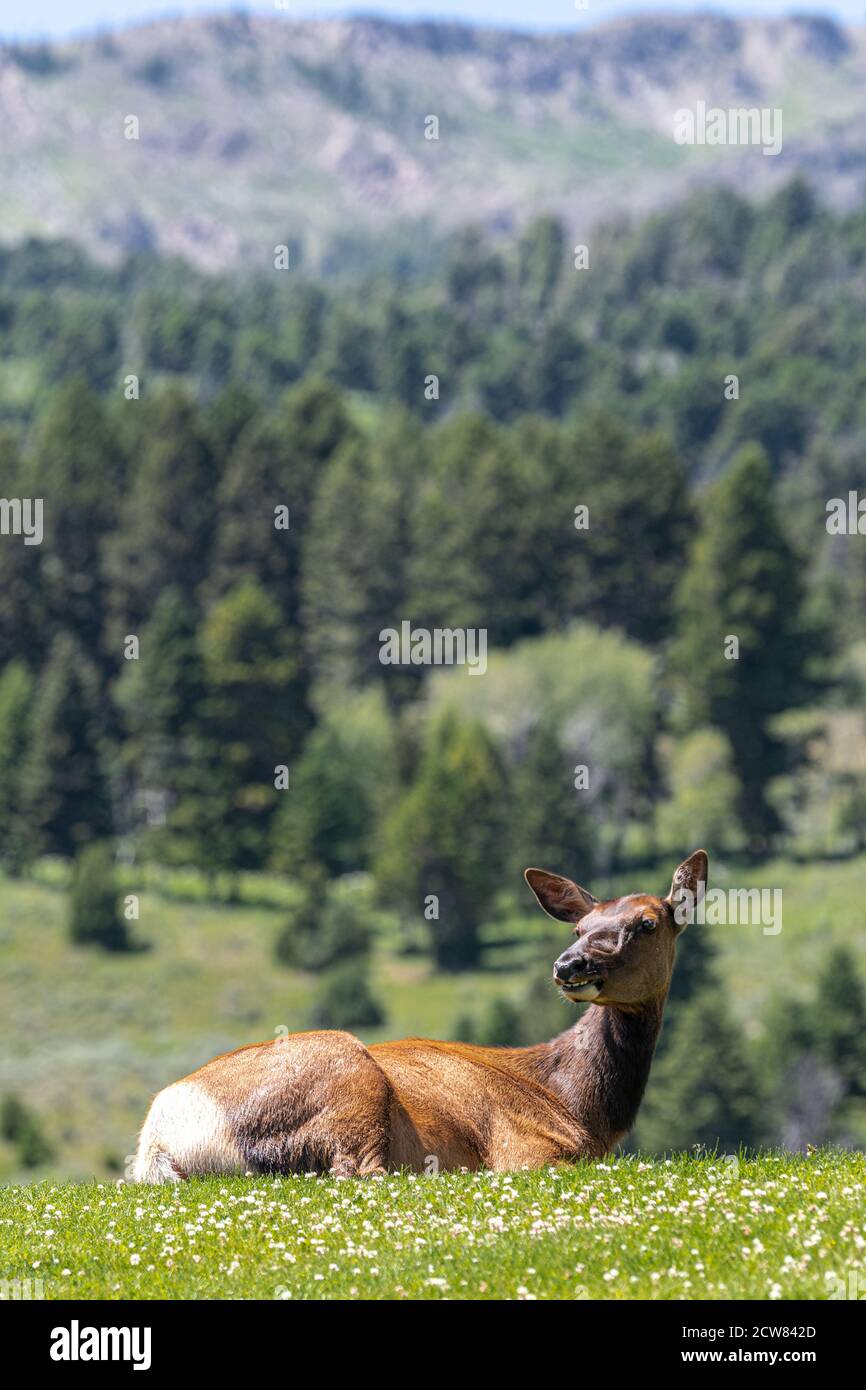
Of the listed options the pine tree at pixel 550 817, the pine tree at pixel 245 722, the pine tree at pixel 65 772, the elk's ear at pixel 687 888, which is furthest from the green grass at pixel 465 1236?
the pine tree at pixel 65 772

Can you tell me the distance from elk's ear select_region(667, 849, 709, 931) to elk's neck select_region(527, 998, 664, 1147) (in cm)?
76

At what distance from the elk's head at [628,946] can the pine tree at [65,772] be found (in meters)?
133

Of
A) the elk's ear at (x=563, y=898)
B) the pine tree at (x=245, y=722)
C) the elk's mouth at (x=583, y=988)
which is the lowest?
the elk's mouth at (x=583, y=988)

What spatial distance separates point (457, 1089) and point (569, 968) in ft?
4.63

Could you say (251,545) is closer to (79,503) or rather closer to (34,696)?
(79,503)

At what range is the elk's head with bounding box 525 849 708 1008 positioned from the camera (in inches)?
637

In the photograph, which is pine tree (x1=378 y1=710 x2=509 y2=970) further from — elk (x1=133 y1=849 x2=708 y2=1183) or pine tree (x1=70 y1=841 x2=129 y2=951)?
elk (x1=133 y1=849 x2=708 y2=1183)

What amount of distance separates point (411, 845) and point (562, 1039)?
413ft

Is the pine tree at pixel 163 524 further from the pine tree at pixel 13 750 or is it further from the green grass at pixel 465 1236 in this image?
the green grass at pixel 465 1236

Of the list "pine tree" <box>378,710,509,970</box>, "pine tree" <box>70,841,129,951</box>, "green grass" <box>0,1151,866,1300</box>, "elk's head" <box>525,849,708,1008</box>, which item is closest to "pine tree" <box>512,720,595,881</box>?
"pine tree" <box>378,710,509,970</box>

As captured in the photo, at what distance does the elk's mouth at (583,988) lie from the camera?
53.0 feet

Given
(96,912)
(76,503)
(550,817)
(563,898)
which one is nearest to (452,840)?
(550,817)

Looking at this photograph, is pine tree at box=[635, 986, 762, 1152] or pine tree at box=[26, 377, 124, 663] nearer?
pine tree at box=[635, 986, 762, 1152]
